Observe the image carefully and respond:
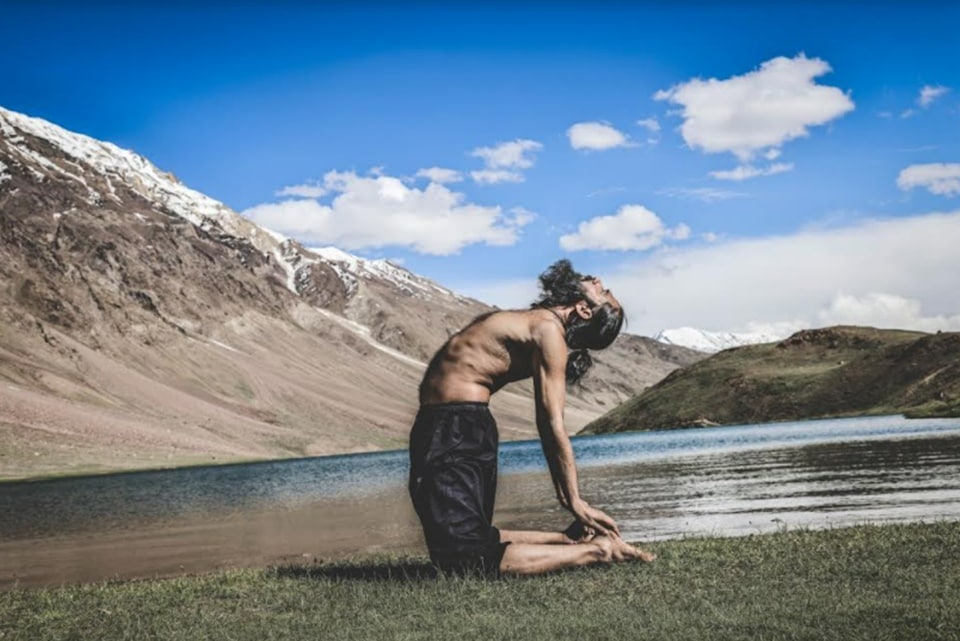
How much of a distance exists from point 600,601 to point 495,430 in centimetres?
231

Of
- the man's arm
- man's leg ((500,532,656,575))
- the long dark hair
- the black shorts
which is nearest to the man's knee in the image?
man's leg ((500,532,656,575))

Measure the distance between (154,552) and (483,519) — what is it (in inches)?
592

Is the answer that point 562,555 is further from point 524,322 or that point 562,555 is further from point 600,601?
point 524,322

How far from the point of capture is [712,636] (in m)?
6.01

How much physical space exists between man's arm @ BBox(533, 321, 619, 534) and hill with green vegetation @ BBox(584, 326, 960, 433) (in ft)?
338

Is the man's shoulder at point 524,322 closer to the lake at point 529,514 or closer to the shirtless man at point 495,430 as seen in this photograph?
the shirtless man at point 495,430

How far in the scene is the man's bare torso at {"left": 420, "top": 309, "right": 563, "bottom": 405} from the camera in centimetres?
947

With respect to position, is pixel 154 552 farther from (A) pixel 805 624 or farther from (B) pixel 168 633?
(A) pixel 805 624

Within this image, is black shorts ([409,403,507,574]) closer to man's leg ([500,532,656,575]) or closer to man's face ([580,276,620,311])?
man's leg ([500,532,656,575])

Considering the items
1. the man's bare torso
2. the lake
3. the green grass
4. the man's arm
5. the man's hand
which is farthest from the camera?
the lake

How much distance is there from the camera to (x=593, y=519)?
374 inches

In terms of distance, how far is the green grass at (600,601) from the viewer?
634 cm

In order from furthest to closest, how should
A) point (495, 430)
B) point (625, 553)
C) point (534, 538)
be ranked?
point (534, 538) < point (625, 553) < point (495, 430)

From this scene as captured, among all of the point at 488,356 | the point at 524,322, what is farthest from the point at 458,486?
the point at 524,322
